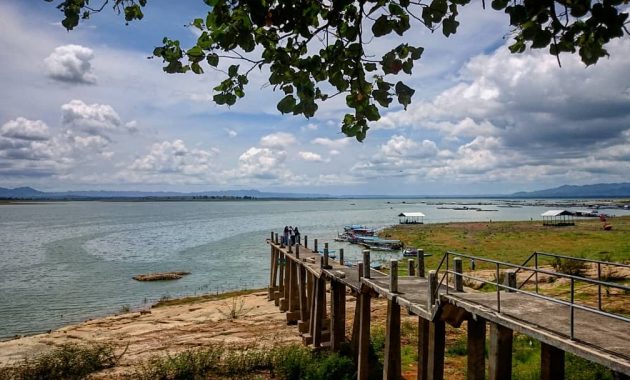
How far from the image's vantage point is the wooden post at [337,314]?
52.0 ft

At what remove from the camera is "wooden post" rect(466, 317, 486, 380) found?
8.59 m

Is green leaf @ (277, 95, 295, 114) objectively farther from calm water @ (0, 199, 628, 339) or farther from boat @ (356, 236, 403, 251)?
boat @ (356, 236, 403, 251)

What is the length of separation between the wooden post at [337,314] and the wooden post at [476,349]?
23.9ft

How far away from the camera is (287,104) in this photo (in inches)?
159

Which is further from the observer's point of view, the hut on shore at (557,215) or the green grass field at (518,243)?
the hut on shore at (557,215)

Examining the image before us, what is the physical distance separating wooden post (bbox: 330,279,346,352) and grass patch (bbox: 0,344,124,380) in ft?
26.9

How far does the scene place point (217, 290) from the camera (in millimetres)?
34781

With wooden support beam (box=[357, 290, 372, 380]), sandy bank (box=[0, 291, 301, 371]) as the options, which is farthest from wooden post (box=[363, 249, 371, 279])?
sandy bank (box=[0, 291, 301, 371])

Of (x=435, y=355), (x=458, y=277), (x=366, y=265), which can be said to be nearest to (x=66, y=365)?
(x=366, y=265)

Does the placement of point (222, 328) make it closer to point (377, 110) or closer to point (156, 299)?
point (156, 299)

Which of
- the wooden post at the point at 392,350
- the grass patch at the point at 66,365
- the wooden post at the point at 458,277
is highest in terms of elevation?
the wooden post at the point at 458,277

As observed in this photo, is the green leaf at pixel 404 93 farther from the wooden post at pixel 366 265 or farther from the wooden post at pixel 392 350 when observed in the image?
the wooden post at pixel 366 265

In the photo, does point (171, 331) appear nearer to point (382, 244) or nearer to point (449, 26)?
point (449, 26)

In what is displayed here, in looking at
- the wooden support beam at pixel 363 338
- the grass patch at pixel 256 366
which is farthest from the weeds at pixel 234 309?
the wooden support beam at pixel 363 338
